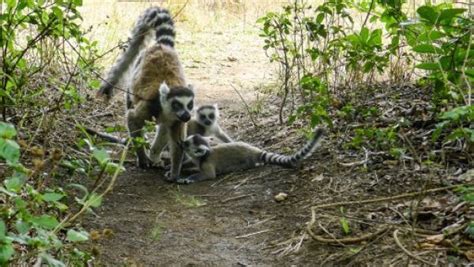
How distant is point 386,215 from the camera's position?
3420mm

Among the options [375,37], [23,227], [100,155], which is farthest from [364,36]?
[23,227]

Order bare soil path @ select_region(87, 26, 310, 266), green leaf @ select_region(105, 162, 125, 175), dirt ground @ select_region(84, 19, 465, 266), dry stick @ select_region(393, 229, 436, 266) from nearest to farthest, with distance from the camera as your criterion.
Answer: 1. green leaf @ select_region(105, 162, 125, 175)
2. dry stick @ select_region(393, 229, 436, 266)
3. dirt ground @ select_region(84, 19, 465, 266)
4. bare soil path @ select_region(87, 26, 310, 266)

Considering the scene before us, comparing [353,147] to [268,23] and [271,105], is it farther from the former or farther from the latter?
[271,105]

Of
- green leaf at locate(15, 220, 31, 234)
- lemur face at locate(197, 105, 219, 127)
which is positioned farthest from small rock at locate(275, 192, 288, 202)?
green leaf at locate(15, 220, 31, 234)

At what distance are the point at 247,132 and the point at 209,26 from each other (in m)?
6.36

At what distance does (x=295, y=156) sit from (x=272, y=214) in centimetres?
73

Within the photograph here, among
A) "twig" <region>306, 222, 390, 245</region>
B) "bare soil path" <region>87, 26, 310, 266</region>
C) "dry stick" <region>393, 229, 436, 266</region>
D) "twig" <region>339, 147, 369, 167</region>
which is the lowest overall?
"bare soil path" <region>87, 26, 310, 266</region>

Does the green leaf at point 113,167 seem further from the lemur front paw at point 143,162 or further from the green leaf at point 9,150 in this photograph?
the lemur front paw at point 143,162

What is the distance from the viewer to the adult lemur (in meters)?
5.39

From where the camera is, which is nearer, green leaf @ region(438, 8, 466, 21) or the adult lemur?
green leaf @ region(438, 8, 466, 21)

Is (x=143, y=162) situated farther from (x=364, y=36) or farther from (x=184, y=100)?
(x=364, y=36)

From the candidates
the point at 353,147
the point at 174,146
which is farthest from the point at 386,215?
the point at 174,146

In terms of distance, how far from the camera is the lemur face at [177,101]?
211 inches

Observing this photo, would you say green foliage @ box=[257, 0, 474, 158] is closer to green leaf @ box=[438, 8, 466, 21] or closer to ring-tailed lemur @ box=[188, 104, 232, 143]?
green leaf @ box=[438, 8, 466, 21]
